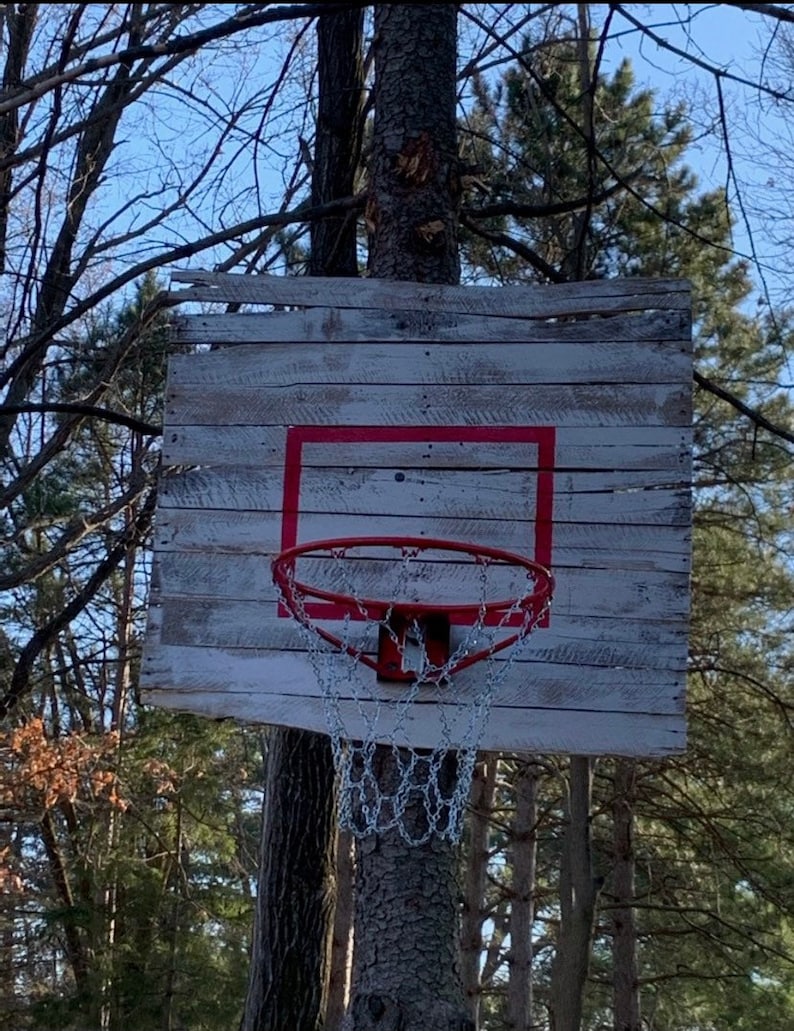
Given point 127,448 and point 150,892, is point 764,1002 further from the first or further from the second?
point 127,448

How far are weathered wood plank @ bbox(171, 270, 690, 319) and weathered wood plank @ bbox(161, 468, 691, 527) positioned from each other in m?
0.64

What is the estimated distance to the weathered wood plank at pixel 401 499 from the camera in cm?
409

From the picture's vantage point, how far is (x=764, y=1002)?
1548 centimetres

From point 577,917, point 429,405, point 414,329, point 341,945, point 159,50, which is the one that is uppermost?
point 159,50

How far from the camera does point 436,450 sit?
4.26 metres

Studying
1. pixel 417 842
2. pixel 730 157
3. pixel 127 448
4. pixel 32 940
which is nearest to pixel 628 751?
pixel 417 842

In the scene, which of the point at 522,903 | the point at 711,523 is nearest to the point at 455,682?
the point at 711,523

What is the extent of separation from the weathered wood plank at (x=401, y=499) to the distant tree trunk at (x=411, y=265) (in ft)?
2.70

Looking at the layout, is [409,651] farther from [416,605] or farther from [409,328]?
[409,328]

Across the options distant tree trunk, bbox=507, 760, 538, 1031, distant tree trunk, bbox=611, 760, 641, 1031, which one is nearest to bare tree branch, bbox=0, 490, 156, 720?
distant tree trunk, bbox=611, 760, 641, 1031

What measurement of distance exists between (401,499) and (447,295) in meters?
0.77

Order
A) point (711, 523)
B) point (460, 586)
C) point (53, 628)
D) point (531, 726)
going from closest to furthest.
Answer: point (531, 726), point (460, 586), point (53, 628), point (711, 523)

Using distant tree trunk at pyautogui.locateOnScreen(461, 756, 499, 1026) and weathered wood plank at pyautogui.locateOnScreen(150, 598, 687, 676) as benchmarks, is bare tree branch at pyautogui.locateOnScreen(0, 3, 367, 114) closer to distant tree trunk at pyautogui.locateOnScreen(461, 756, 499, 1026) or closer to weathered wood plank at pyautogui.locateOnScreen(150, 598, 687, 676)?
weathered wood plank at pyautogui.locateOnScreen(150, 598, 687, 676)

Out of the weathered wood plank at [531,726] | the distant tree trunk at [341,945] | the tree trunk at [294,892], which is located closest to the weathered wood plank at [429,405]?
the weathered wood plank at [531,726]
